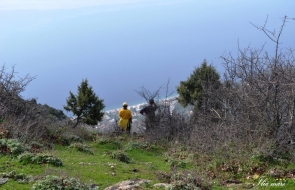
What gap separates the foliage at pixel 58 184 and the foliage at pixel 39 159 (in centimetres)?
235

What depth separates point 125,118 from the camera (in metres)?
18.5

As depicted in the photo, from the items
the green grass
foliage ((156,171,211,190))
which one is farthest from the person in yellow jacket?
foliage ((156,171,211,190))

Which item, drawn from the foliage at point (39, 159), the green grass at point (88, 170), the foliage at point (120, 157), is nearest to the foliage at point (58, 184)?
the green grass at point (88, 170)

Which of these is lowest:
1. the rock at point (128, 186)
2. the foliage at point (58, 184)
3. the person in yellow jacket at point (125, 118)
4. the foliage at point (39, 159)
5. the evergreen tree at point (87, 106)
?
the rock at point (128, 186)

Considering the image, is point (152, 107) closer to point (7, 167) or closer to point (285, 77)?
point (285, 77)

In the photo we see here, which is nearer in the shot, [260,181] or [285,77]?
[260,181]

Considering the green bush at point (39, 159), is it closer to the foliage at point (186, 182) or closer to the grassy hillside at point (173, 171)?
the grassy hillside at point (173, 171)

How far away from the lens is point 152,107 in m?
19.3

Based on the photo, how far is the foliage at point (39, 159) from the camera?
9.22m

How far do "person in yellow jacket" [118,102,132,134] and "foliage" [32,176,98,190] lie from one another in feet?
37.3

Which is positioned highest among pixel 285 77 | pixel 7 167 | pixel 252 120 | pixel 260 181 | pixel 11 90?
pixel 11 90

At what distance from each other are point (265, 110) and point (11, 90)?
34.2 ft

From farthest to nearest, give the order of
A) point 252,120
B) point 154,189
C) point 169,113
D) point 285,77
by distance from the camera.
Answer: point 169,113
point 252,120
point 285,77
point 154,189

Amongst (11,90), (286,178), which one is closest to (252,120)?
(286,178)
